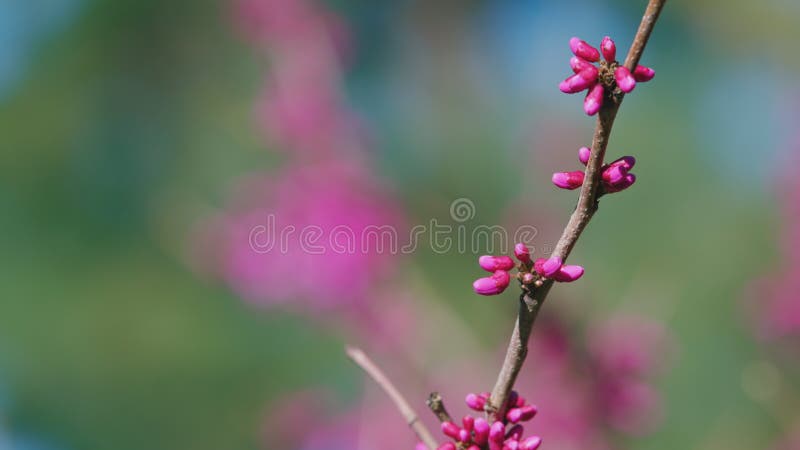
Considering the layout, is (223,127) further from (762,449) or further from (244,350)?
(762,449)

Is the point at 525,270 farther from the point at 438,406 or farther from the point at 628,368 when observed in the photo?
the point at 628,368

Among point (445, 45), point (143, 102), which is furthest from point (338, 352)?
point (143, 102)

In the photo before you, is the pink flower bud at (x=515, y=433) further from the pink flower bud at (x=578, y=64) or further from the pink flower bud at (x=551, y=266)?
the pink flower bud at (x=578, y=64)

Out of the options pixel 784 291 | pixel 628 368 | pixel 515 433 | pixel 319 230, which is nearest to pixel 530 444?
pixel 515 433

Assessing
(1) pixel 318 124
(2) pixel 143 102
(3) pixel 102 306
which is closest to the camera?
(1) pixel 318 124

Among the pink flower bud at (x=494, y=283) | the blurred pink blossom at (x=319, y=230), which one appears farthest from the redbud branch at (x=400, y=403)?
the blurred pink blossom at (x=319, y=230)

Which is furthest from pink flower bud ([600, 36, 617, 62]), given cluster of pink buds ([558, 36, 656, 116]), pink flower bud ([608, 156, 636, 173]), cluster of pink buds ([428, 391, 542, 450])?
cluster of pink buds ([428, 391, 542, 450])
